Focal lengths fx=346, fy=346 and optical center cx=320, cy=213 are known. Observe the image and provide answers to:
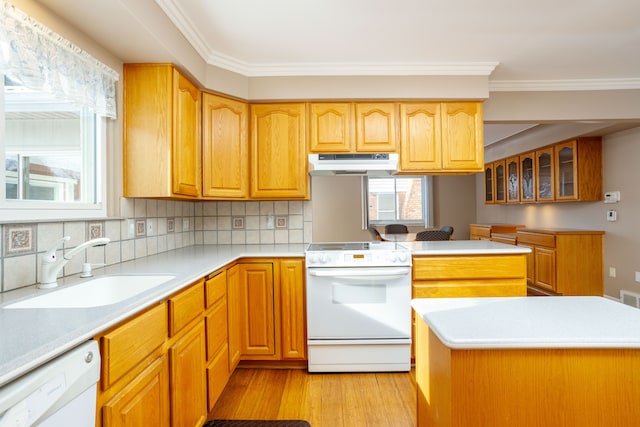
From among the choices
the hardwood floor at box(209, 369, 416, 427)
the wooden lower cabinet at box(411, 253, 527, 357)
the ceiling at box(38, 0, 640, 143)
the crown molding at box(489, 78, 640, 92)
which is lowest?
the hardwood floor at box(209, 369, 416, 427)

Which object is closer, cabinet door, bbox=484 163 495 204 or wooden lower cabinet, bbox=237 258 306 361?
wooden lower cabinet, bbox=237 258 306 361

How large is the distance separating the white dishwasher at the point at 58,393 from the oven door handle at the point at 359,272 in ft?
5.28

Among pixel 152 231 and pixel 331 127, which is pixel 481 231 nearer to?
pixel 331 127

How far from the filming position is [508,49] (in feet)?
8.08

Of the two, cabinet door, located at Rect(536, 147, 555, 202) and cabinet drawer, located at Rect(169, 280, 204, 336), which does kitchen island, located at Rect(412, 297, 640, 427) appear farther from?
cabinet door, located at Rect(536, 147, 555, 202)

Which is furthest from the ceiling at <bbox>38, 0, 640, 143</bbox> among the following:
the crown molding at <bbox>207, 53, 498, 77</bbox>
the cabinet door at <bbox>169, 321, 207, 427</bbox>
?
the cabinet door at <bbox>169, 321, 207, 427</bbox>

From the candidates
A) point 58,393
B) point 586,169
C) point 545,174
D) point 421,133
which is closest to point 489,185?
point 545,174

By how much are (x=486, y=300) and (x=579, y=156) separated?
3.90 meters

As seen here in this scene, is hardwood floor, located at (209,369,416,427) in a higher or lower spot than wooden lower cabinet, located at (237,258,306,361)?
lower

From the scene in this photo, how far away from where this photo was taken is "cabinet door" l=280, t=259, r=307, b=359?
248cm

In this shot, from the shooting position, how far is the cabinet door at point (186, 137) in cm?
217

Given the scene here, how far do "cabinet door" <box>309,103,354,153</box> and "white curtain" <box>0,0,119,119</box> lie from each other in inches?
54.9

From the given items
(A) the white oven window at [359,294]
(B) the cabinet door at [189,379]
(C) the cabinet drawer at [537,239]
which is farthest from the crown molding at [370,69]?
(C) the cabinet drawer at [537,239]

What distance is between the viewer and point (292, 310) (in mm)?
2486
